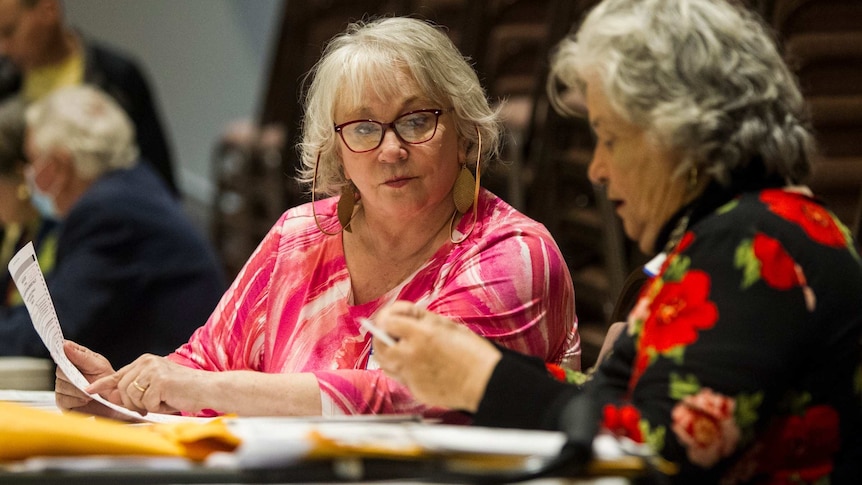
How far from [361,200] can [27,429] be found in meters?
0.83

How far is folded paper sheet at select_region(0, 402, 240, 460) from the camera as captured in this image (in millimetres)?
1146

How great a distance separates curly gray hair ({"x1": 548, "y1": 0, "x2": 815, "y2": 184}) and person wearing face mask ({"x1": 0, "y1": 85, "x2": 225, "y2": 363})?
70.9 inches

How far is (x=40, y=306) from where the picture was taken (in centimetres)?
158

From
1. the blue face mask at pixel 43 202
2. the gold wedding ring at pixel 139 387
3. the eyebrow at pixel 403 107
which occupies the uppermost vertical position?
the eyebrow at pixel 403 107

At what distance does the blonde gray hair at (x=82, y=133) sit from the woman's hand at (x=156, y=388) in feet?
5.88

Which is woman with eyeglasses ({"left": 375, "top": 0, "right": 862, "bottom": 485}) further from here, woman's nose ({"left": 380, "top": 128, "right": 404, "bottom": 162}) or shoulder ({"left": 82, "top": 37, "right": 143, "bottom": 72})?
shoulder ({"left": 82, "top": 37, "right": 143, "bottom": 72})

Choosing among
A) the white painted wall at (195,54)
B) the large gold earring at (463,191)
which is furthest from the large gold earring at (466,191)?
the white painted wall at (195,54)

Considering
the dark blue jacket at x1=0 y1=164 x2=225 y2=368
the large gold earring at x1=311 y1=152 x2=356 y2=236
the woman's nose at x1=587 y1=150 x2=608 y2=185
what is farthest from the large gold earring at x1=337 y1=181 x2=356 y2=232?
the dark blue jacket at x1=0 y1=164 x2=225 y2=368

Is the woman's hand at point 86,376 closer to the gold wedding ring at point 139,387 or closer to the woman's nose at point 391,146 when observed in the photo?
the gold wedding ring at point 139,387

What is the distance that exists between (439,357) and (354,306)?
54 centimetres

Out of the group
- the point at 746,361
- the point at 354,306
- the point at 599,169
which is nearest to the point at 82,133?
the point at 354,306

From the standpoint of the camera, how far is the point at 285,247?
6.20ft

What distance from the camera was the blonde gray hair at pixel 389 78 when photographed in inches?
68.3

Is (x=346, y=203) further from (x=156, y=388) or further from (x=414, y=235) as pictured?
(x=156, y=388)
